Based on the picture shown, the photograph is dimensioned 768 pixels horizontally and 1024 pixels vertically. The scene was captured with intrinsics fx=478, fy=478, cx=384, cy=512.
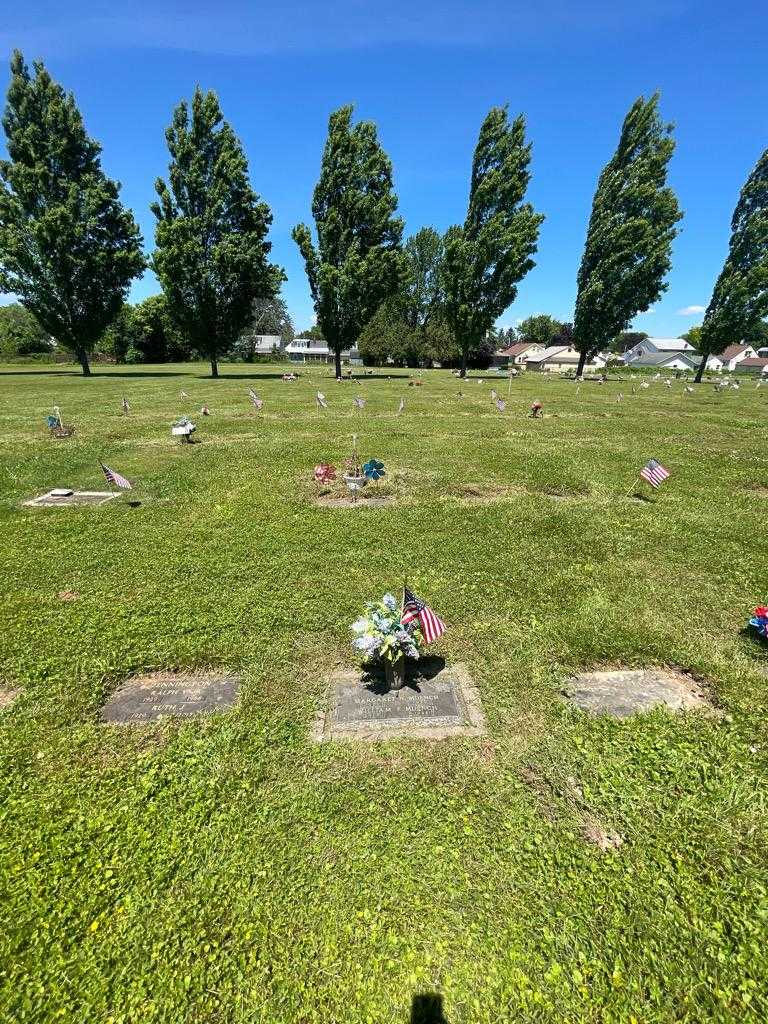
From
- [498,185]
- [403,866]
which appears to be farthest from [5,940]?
[498,185]

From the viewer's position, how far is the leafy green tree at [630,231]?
37.9 metres

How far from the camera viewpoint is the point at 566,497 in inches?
406

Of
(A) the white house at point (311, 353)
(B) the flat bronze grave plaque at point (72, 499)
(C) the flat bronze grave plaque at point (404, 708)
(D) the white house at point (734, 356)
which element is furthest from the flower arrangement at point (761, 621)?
(D) the white house at point (734, 356)

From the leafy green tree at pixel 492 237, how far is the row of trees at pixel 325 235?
10 cm

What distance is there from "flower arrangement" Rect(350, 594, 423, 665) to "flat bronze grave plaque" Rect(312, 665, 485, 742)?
0.36 metres

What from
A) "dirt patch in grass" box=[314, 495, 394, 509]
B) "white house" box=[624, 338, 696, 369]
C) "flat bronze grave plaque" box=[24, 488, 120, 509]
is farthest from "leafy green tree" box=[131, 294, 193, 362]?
"white house" box=[624, 338, 696, 369]

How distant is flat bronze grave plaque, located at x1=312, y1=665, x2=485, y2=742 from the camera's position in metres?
4.12

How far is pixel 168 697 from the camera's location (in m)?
4.55

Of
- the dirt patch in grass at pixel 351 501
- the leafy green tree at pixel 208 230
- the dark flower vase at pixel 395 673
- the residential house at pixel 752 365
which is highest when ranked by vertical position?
the leafy green tree at pixel 208 230

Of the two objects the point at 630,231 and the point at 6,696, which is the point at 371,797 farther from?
the point at 630,231

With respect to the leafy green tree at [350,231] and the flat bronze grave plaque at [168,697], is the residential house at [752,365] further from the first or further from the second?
the flat bronze grave plaque at [168,697]

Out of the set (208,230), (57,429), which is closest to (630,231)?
(208,230)

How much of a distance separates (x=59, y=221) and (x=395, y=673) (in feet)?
134

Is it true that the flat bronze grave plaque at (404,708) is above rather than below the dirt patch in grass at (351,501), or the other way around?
below
